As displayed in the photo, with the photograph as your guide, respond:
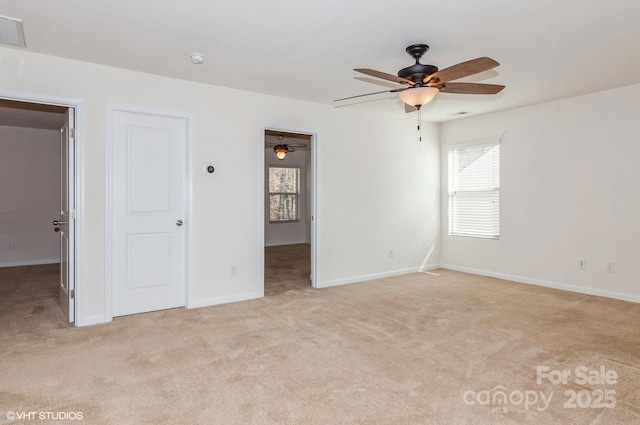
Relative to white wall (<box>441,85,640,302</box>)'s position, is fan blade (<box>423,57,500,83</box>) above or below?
above

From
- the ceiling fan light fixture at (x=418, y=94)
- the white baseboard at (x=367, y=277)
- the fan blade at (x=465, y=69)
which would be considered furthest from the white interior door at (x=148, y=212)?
the fan blade at (x=465, y=69)

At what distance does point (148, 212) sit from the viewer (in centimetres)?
398

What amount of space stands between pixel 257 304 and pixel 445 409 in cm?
260

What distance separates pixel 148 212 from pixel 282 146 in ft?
14.4

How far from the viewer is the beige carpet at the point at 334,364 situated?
2139mm

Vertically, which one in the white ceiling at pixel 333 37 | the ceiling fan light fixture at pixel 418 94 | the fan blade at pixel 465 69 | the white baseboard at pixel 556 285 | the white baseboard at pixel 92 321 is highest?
the white ceiling at pixel 333 37

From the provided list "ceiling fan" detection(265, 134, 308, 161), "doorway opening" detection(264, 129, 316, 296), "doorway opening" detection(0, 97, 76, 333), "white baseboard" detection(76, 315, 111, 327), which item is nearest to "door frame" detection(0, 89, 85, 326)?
"white baseboard" detection(76, 315, 111, 327)

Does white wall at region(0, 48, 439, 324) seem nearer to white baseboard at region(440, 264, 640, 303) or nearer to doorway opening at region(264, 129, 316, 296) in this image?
white baseboard at region(440, 264, 640, 303)

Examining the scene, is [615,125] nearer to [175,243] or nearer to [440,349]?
[440,349]

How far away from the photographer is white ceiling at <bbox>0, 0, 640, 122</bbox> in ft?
8.43

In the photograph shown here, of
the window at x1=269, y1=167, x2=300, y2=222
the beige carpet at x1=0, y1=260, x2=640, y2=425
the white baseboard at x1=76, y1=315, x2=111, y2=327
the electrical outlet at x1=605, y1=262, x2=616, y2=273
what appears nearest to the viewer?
the beige carpet at x1=0, y1=260, x2=640, y2=425

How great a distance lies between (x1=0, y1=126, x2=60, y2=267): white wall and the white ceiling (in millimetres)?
4880

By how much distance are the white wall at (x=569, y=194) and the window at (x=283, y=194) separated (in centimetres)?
537

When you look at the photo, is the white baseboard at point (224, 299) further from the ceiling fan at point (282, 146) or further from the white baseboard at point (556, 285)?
the ceiling fan at point (282, 146)
